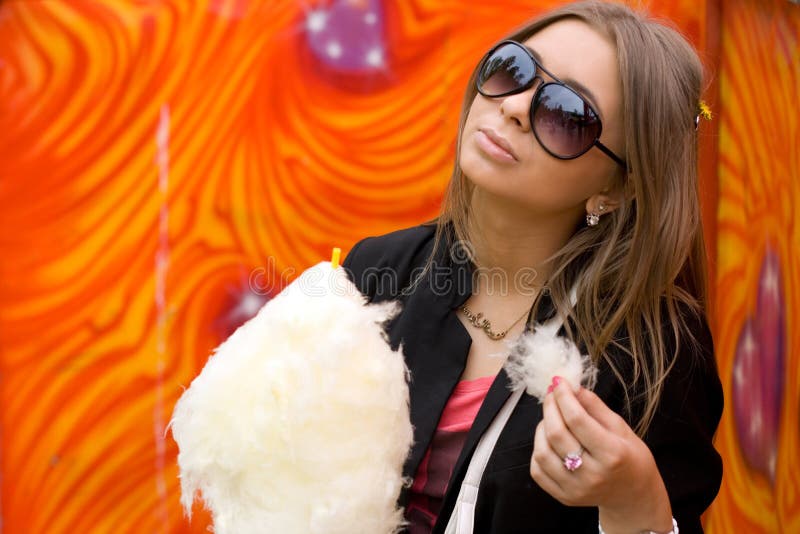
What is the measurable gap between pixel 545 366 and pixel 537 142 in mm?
523

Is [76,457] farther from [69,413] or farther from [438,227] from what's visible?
[438,227]

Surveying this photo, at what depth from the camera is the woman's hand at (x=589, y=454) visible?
3.86 ft

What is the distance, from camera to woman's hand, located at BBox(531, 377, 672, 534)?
1177mm

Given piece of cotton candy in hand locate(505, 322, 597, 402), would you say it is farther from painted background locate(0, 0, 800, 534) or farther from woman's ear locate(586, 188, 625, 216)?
painted background locate(0, 0, 800, 534)

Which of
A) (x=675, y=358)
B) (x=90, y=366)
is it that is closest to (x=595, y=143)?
(x=675, y=358)

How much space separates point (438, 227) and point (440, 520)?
0.73 metres

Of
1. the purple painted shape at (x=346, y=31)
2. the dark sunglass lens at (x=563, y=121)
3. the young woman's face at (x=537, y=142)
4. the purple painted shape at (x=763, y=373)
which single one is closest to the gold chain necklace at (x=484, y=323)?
the young woman's face at (x=537, y=142)

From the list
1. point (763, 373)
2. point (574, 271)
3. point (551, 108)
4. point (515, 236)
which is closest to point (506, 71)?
point (551, 108)

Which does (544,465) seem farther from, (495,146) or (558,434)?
(495,146)

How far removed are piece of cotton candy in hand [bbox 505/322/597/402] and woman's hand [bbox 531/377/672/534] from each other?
0.03m

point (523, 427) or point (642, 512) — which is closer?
point (642, 512)

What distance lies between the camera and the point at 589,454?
119 centimetres

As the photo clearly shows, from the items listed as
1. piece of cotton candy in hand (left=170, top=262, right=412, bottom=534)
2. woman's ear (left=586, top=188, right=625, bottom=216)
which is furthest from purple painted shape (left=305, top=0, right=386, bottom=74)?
piece of cotton candy in hand (left=170, top=262, right=412, bottom=534)

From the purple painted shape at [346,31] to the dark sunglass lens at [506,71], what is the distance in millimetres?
904
